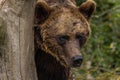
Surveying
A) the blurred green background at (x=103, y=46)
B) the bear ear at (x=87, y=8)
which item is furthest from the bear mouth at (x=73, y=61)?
the blurred green background at (x=103, y=46)

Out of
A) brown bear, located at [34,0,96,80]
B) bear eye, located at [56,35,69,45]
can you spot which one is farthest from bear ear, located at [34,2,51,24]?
bear eye, located at [56,35,69,45]

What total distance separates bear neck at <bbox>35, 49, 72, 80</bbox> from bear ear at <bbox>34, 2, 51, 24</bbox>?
0.42m

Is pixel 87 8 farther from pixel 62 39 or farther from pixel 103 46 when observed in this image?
pixel 103 46

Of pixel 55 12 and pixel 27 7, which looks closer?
pixel 27 7

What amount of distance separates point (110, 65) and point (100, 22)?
881mm

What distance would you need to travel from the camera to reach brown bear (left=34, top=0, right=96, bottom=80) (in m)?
6.08

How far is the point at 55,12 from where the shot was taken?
630 centimetres

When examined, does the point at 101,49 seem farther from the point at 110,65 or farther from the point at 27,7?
the point at 27,7

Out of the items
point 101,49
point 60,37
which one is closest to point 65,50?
point 60,37

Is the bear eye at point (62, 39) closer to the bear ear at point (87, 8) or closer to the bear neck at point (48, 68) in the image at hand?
the bear neck at point (48, 68)

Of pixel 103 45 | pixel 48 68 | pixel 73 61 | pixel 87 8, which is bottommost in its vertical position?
pixel 103 45

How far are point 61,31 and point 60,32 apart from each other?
0.02m

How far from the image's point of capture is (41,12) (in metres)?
6.24

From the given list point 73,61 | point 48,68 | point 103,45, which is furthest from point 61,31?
point 103,45
